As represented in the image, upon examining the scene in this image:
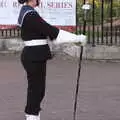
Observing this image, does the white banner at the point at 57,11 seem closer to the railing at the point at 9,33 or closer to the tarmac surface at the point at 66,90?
the railing at the point at 9,33

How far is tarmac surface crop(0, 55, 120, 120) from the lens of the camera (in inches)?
336

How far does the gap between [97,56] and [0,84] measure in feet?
12.8

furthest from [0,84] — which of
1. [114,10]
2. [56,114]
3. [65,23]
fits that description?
[114,10]

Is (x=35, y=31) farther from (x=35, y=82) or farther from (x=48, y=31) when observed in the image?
(x=35, y=82)

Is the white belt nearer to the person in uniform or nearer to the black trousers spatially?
the person in uniform

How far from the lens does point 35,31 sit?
6.95 m

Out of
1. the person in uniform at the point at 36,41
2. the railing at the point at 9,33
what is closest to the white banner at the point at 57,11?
the railing at the point at 9,33

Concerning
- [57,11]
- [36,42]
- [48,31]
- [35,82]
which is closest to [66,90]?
[35,82]

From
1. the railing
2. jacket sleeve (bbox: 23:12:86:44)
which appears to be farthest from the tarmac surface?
jacket sleeve (bbox: 23:12:86:44)

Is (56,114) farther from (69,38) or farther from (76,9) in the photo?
(76,9)

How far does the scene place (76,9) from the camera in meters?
14.5

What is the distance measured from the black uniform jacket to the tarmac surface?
146cm

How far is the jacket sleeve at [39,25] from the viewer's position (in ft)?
22.6

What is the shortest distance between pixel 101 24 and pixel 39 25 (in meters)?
7.86
